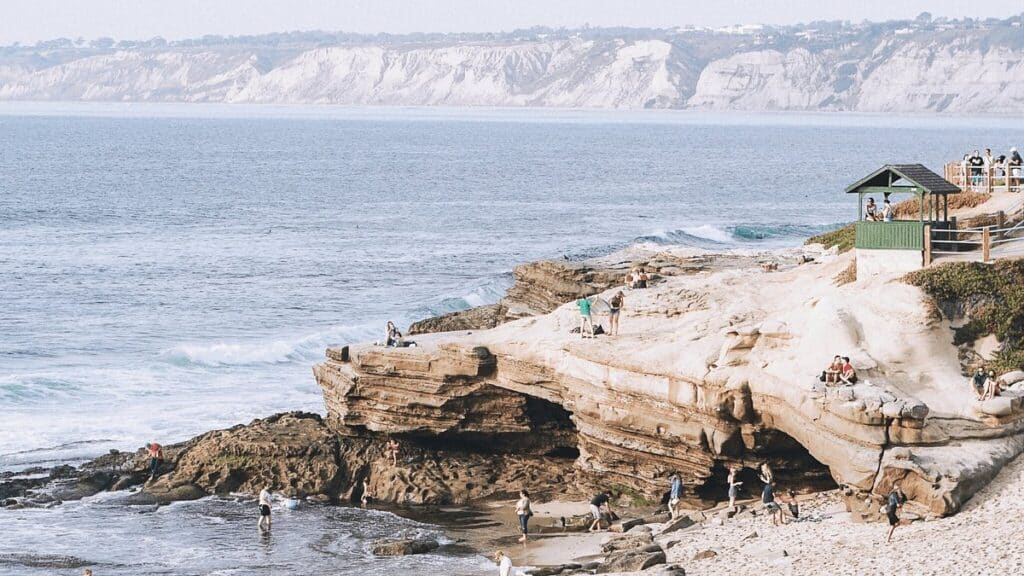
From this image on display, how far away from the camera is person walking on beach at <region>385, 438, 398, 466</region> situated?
36503 millimetres

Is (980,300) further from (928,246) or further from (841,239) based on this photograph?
(841,239)

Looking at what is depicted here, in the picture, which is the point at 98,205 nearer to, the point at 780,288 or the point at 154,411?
the point at 154,411

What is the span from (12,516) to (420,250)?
47214 mm

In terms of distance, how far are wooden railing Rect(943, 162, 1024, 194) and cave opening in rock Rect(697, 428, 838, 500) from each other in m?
14.5

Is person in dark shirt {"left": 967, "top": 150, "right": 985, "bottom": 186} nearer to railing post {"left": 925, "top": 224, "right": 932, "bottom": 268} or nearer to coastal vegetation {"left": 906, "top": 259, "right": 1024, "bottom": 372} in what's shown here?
railing post {"left": 925, "top": 224, "right": 932, "bottom": 268}

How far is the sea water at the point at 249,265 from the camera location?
34.0 m

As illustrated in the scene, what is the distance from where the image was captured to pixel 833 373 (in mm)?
28219

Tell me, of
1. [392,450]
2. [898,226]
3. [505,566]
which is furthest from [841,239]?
[505,566]

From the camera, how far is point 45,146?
7156 inches

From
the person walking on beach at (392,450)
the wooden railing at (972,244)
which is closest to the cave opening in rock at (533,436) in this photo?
the person walking on beach at (392,450)

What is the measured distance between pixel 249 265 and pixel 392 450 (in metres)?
39.5

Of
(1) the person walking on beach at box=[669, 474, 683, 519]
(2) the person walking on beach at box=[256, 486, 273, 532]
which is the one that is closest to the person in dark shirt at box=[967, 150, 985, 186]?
(1) the person walking on beach at box=[669, 474, 683, 519]

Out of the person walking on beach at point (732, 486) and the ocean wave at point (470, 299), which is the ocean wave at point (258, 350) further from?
the person walking on beach at point (732, 486)

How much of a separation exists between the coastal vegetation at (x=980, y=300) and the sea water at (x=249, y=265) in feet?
34.7
